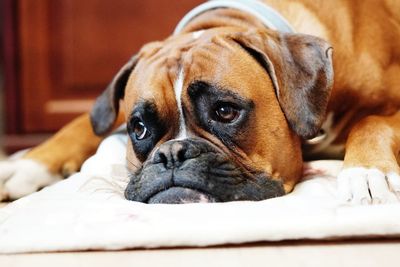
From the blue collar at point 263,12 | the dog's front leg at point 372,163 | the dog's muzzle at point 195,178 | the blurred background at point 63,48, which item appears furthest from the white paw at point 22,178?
the blurred background at point 63,48

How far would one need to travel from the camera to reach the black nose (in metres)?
1.38

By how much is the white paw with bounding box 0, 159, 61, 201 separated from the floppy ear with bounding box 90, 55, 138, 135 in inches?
7.2

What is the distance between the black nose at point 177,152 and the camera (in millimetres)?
1376

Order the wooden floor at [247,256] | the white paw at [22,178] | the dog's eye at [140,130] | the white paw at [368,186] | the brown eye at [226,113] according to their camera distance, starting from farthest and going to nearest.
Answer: the white paw at [22,178] < the dog's eye at [140,130] < the brown eye at [226,113] < the white paw at [368,186] < the wooden floor at [247,256]

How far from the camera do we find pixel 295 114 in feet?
4.87

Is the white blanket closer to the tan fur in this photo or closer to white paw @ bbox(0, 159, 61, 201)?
the tan fur

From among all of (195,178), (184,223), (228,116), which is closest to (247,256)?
(184,223)

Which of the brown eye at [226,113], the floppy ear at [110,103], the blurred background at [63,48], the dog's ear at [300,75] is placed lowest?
the blurred background at [63,48]

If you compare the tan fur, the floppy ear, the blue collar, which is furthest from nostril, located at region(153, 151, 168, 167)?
the blue collar

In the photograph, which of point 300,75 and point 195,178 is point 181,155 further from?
point 300,75

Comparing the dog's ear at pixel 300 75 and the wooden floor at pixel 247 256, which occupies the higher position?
the dog's ear at pixel 300 75

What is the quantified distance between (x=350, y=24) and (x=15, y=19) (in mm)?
1539

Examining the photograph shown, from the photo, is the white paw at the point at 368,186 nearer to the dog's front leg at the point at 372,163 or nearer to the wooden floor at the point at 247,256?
the dog's front leg at the point at 372,163

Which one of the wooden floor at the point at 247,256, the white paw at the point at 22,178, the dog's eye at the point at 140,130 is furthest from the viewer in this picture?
the white paw at the point at 22,178
